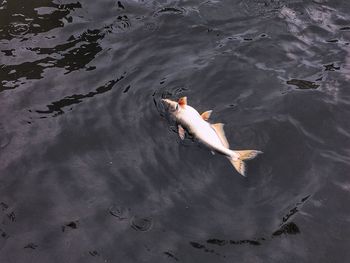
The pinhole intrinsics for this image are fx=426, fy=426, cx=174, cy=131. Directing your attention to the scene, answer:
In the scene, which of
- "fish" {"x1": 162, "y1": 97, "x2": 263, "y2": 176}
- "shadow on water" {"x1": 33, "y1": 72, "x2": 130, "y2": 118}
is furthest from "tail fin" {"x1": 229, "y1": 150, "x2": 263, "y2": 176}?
"shadow on water" {"x1": 33, "y1": 72, "x2": 130, "y2": 118}

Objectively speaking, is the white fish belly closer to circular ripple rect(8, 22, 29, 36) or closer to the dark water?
the dark water

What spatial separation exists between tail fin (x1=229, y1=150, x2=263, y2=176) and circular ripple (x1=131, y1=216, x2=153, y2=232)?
156 cm

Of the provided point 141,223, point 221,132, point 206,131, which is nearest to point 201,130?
point 206,131

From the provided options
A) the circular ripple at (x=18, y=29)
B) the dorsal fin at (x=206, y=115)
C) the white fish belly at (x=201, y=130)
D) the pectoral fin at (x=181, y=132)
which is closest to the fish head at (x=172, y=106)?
the white fish belly at (x=201, y=130)

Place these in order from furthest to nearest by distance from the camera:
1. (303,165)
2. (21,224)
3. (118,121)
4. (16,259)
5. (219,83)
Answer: (219,83), (118,121), (303,165), (21,224), (16,259)

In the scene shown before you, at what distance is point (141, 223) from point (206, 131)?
1844mm

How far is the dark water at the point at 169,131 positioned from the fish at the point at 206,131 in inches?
9.8

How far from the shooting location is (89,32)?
10297mm

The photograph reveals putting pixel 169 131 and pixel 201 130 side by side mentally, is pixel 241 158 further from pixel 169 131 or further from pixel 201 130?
pixel 169 131

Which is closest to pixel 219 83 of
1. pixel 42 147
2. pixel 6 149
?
pixel 42 147

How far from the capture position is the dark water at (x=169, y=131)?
20.1 feet

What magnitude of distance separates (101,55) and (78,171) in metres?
3.41

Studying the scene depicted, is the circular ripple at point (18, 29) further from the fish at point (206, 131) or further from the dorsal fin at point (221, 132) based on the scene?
the dorsal fin at point (221, 132)

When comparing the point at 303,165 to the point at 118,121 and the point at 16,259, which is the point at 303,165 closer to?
the point at 118,121
